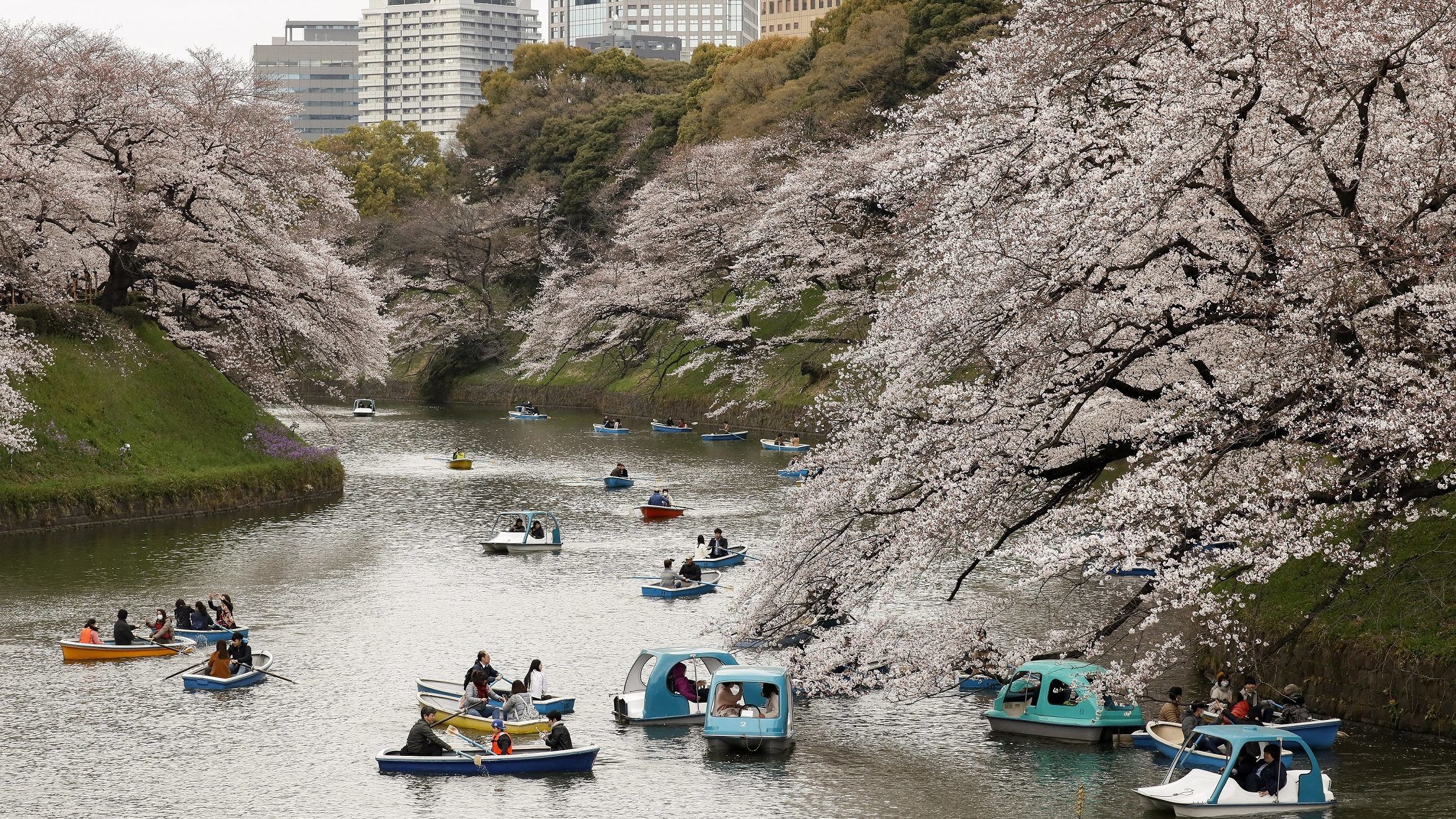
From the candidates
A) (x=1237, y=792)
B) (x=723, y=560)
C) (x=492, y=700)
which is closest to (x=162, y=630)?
(x=492, y=700)

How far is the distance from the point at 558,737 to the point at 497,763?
1.00 meters

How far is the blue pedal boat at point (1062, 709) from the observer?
70.7 ft

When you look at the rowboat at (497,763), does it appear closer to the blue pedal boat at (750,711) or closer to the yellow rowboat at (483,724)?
the yellow rowboat at (483,724)

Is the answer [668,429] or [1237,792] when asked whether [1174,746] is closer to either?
[1237,792]

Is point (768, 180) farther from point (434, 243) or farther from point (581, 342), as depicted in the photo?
point (434, 243)

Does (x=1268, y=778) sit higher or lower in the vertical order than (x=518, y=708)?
lower

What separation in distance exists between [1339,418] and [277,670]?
18544 millimetres

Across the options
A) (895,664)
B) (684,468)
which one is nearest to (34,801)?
(895,664)

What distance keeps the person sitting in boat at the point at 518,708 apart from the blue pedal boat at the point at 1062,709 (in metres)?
7.15

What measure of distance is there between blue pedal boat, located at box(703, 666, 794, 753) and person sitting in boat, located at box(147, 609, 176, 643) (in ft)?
37.3

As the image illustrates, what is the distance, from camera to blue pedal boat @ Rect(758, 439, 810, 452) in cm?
5762

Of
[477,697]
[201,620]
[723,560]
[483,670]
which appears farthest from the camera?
[723,560]

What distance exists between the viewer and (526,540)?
38.8 meters

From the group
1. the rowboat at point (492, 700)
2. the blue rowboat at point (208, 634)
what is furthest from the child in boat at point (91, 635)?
the rowboat at point (492, 700)
